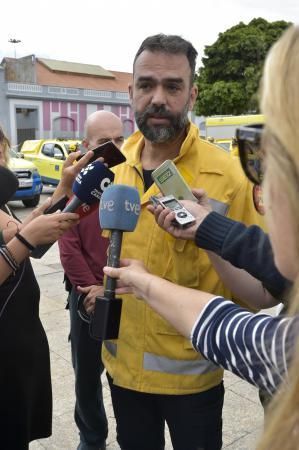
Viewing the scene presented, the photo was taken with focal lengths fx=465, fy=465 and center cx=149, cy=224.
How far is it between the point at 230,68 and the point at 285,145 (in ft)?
81.6

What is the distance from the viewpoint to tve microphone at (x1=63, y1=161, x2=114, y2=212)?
1.63 m

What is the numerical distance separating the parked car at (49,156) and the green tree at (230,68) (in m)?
11.8

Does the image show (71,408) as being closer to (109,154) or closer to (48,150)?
(109,154)

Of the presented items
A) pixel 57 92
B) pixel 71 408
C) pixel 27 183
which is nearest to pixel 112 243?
pixel 71 408

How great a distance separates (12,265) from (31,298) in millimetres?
398

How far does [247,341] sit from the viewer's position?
98 centimetres

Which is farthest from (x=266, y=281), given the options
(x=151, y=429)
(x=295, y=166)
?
(x=151, y=429)

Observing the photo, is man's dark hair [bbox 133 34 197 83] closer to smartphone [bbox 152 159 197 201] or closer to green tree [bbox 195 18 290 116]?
smartphone [bbox 152 159 197 201]

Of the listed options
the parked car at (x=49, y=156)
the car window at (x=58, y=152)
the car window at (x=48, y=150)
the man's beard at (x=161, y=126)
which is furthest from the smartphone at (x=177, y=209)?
the car window at (x=48, y=150)

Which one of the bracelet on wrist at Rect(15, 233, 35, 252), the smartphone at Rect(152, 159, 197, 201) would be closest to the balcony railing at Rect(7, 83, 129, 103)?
the bracelet on wrist at Rect(15, 233, 35, 252)

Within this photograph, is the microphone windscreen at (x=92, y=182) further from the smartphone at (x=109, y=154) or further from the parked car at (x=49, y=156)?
the parked car at (x=49, y=156)

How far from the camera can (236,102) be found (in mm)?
23672

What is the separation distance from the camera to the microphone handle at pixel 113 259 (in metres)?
1.41

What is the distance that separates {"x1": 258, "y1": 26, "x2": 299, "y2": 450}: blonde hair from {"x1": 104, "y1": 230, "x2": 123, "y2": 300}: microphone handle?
66 centimetres
